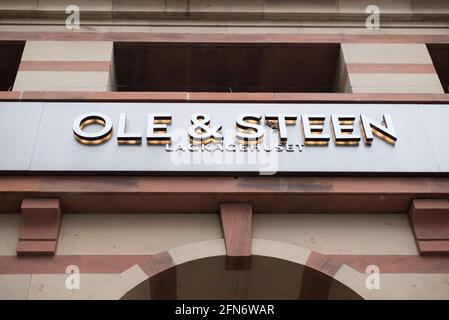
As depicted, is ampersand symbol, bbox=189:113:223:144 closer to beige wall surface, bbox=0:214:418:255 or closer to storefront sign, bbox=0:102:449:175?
storefront sign, bbox=0:102:449:175

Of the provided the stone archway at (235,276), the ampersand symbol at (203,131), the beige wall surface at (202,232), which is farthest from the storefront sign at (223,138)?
the stone archway at (235,276)

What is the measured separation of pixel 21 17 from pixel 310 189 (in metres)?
5.99

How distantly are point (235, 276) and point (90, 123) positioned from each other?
2.73 metres

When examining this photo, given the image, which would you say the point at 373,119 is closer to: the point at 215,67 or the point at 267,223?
the point at 267,223

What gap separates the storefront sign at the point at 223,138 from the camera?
23.1ft

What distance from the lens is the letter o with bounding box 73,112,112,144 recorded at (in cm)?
720

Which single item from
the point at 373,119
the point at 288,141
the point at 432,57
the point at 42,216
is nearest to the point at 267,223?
the point at 288,141

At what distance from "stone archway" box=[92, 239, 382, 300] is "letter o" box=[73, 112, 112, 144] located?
5.67 feet

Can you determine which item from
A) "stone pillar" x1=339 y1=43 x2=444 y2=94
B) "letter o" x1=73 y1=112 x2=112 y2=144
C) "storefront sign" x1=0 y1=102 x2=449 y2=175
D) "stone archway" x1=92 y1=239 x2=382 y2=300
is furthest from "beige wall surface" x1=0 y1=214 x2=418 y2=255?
"stone pillar" x1=339 y1=43 x2=444 y2=94

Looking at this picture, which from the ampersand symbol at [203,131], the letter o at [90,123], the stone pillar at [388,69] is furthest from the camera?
the stone pillar at [388,69]

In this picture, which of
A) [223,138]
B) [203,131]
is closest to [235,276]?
[223,138]

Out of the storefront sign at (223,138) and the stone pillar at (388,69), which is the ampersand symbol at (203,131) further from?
the stone pillar at (388,69)

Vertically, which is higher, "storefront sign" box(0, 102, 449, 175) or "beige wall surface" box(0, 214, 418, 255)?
"storefront sign" box(0, 102, 449, 175)

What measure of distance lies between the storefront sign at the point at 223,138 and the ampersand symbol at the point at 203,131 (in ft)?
0.04
